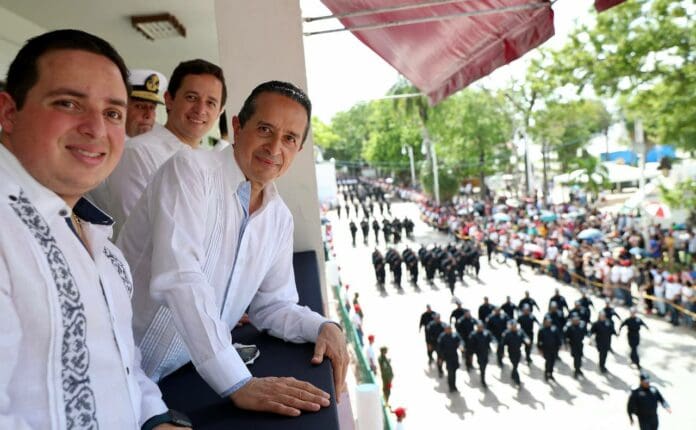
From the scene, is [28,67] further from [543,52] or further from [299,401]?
[543,52]

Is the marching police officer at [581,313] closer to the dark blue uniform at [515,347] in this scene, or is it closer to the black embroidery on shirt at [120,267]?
the dark blue uniform at [515,347]

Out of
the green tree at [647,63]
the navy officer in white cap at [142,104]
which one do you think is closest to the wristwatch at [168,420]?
the navy officer in white cap at [142,104]

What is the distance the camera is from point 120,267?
1.13m

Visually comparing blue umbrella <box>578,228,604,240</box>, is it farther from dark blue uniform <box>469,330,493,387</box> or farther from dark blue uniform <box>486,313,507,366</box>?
dark blue uniform <box>469,330,493,387</box>

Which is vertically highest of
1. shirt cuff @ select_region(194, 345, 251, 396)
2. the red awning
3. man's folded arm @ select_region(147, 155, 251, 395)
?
the red awning

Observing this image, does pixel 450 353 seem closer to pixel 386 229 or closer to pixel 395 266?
pixel 395 266

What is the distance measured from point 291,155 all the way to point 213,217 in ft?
0.96

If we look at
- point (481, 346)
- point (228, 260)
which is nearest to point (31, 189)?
point (228, 260)

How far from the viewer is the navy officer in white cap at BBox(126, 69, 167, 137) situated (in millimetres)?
2803

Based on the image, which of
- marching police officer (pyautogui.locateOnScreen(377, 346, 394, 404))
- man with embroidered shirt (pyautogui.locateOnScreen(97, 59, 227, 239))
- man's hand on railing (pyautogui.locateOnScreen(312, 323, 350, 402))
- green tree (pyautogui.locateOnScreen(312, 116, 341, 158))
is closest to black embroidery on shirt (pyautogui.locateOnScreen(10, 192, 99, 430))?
man's hand on railing (pyautogui.locateOnScreen(312, 323, 350, 402))

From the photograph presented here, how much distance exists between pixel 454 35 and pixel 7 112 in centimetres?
426

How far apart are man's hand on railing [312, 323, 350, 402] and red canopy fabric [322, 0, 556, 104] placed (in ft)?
8.39

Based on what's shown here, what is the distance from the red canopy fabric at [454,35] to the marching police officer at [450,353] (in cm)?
476

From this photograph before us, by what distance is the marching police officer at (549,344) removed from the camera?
9.59m
